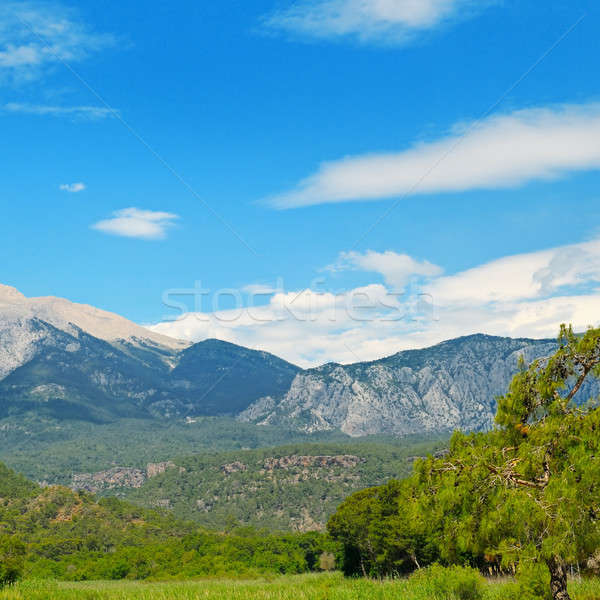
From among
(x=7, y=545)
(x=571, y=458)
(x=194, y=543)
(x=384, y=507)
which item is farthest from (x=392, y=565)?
(x=571, y=458)

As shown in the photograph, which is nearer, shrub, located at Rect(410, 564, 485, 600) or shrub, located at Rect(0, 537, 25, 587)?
shrub, located at Rect(410, 564, 485, 600)

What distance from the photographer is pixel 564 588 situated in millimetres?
22422

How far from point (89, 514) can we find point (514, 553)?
197313mm

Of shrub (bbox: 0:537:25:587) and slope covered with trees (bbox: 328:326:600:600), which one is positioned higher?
slope covered with trees (bbox: 328:326:600:600)

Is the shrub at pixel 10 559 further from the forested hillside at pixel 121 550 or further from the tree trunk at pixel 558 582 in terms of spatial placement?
the tree trunk at pixel 558 582

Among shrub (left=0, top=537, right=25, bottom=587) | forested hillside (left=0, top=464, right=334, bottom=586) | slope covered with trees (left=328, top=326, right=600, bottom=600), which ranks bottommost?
forested hillside (left=0, top=464, right=334, bottom=586)

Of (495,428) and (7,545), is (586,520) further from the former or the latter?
(7,545)

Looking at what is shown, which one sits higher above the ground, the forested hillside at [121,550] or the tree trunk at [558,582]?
the tree trunk at [558,582]

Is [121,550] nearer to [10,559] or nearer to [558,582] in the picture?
[10,559]

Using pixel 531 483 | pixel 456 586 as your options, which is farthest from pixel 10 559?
pixel 531 483

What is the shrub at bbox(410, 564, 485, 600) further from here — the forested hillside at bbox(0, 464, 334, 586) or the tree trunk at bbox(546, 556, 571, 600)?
the forested hillside at bbox(0, 464, 334, 586)

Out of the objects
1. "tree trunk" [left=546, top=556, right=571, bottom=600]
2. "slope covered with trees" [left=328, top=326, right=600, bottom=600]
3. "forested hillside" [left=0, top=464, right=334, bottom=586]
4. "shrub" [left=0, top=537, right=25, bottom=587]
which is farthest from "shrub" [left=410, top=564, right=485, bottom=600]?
"forested hillside" [left=0, top=464, right=334, bottom=586]

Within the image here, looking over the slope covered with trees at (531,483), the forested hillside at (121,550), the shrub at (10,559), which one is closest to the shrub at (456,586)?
the slope covered with trees at (531,483)

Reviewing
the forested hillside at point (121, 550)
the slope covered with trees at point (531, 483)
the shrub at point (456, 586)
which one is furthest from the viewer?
the forested hillside at point (121, 550)
